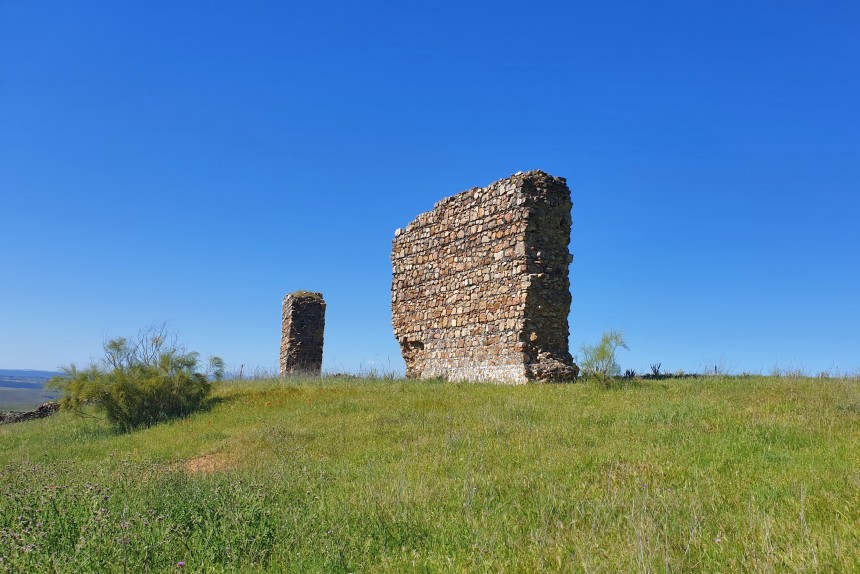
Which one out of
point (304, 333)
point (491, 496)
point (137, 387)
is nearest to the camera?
point (491, 496)

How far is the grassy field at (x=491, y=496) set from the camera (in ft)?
13.9

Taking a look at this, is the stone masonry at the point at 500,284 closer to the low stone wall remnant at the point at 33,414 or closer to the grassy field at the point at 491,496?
the grassy field at the point at 491,496

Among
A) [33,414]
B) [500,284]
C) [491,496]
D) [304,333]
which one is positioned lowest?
[33,414]

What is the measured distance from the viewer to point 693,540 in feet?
14.3

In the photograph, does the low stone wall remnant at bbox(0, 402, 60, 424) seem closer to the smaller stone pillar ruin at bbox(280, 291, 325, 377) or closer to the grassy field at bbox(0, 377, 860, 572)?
the smaller stone pillar ruin at bbox(280, 291, 325, 377)

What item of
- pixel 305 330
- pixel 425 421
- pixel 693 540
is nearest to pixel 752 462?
pixel 693 540

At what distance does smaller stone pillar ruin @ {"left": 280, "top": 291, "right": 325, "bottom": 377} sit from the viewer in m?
27.7

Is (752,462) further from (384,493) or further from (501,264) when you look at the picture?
(501,264)

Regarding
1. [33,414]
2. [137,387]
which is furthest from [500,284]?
[33,414]

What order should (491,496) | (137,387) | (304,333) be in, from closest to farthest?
(491,496)
(137,387)
(304,333)

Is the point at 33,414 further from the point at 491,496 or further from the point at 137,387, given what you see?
the point at 491,496

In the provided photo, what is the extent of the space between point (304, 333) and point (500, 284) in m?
14.3

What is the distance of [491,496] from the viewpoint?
5.49m

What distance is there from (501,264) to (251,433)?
315 inches
